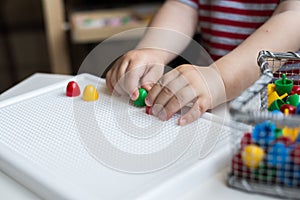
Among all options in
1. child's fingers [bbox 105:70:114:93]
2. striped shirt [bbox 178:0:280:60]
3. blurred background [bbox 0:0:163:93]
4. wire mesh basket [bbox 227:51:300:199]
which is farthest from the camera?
blurred background [bbox 0:0:163:93]

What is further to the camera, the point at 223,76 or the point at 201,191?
the point at 223,76

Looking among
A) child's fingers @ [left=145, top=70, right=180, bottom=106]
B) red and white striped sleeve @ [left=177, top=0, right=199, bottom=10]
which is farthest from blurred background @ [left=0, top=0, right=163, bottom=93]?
child's fingers @ [left=145, top=70, right=180, bottom=106]

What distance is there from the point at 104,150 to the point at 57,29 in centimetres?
82

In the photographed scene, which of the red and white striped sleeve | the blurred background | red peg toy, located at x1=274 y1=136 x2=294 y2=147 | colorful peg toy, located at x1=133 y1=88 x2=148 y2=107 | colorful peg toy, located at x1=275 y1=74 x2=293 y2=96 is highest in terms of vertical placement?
red peg toy, located at x1=274 y1=136 x2=294 y2=147

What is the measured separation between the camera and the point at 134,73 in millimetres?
573

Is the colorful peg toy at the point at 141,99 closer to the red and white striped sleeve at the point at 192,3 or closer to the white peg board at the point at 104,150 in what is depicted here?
the white peg board at the point at 104,150

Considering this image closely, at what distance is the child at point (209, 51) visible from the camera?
19.8 inches

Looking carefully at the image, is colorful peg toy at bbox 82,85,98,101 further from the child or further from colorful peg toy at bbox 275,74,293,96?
colorful peg toy at bbox 275,74,293,96

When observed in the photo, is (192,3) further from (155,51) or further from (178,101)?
(178,101)

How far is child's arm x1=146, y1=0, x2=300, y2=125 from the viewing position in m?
0.50

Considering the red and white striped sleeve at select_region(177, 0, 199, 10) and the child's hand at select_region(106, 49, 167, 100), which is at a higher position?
the red and white striped sleeve at select_region(177, 0, 199, 10)

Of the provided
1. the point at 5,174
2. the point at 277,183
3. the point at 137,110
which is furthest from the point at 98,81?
the point at 277,183

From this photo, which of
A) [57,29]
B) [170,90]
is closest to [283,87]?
[170,90]

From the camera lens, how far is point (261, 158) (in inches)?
13.8
